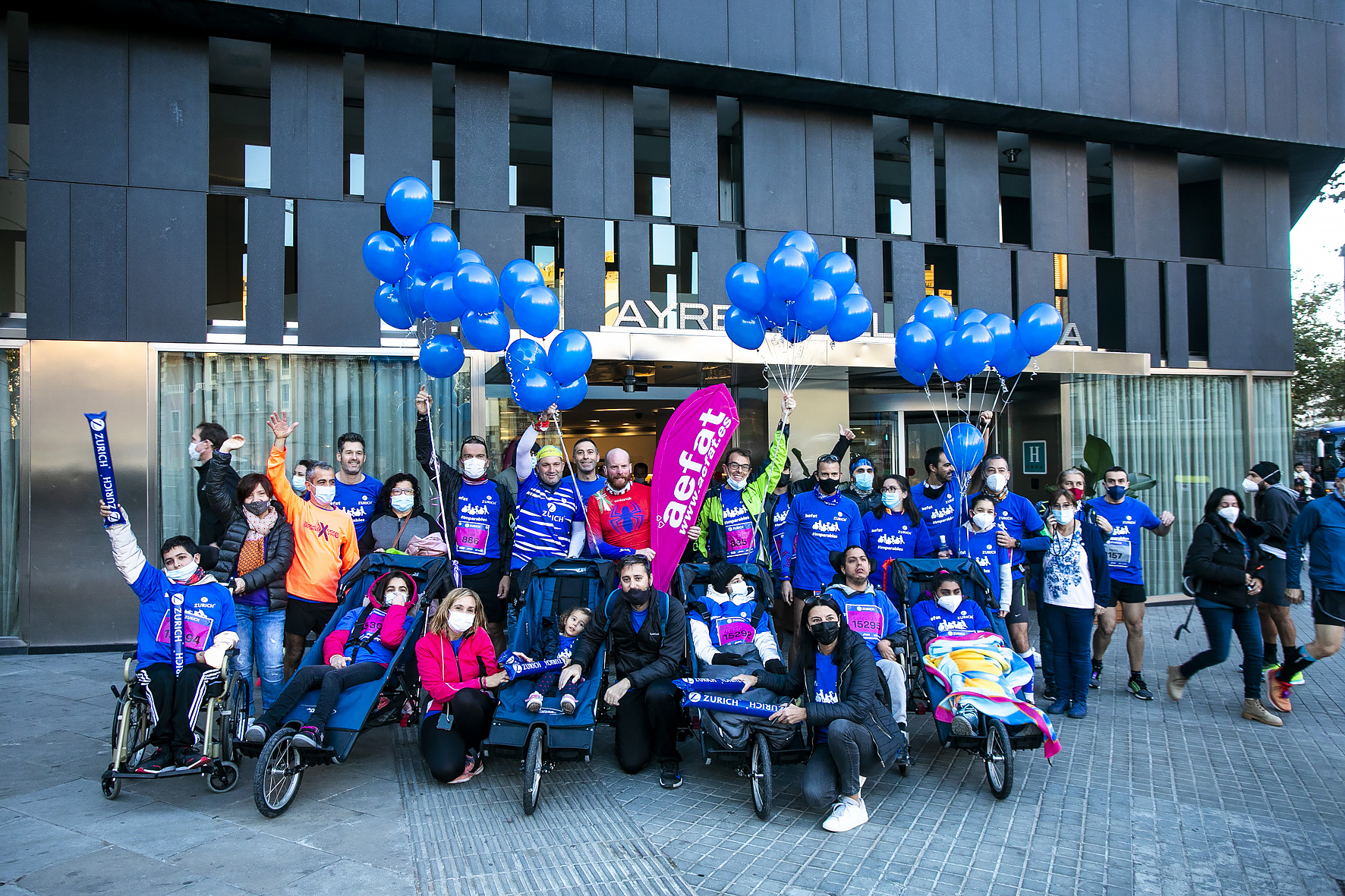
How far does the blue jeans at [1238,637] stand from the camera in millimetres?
6219

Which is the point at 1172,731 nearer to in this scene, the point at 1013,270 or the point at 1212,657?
the point at 1212,657

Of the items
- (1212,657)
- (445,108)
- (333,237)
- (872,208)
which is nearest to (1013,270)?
(872,208)

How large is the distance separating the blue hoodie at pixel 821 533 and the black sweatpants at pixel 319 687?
345cm

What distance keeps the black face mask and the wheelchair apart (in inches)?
135

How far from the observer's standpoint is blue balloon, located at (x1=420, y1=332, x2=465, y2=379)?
693 centimetres

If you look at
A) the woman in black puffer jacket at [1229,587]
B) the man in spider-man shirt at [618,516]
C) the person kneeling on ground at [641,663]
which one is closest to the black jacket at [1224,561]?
the woman in black puffer jacket at [1229,587]

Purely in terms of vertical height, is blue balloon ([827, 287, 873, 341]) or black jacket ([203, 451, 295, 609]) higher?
blue balloon ([827, 287, 873, 341])

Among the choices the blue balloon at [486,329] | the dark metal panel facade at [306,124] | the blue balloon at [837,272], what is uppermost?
the dark metal panel facade at [306,124]

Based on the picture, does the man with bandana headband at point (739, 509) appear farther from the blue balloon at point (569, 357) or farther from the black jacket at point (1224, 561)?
the black jacket at point (1224, 561)

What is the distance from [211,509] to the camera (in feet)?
20.9

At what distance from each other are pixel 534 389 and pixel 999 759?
13.0 ft

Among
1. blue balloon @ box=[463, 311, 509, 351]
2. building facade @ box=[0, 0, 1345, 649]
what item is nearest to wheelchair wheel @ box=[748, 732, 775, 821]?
blue balloon @ box=[463, 311, 509, 351]

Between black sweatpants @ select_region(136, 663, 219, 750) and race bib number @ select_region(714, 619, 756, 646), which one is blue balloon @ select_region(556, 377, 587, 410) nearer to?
race bib number @ select_region(714, 619, 756, 646)

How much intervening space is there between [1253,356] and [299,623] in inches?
514
